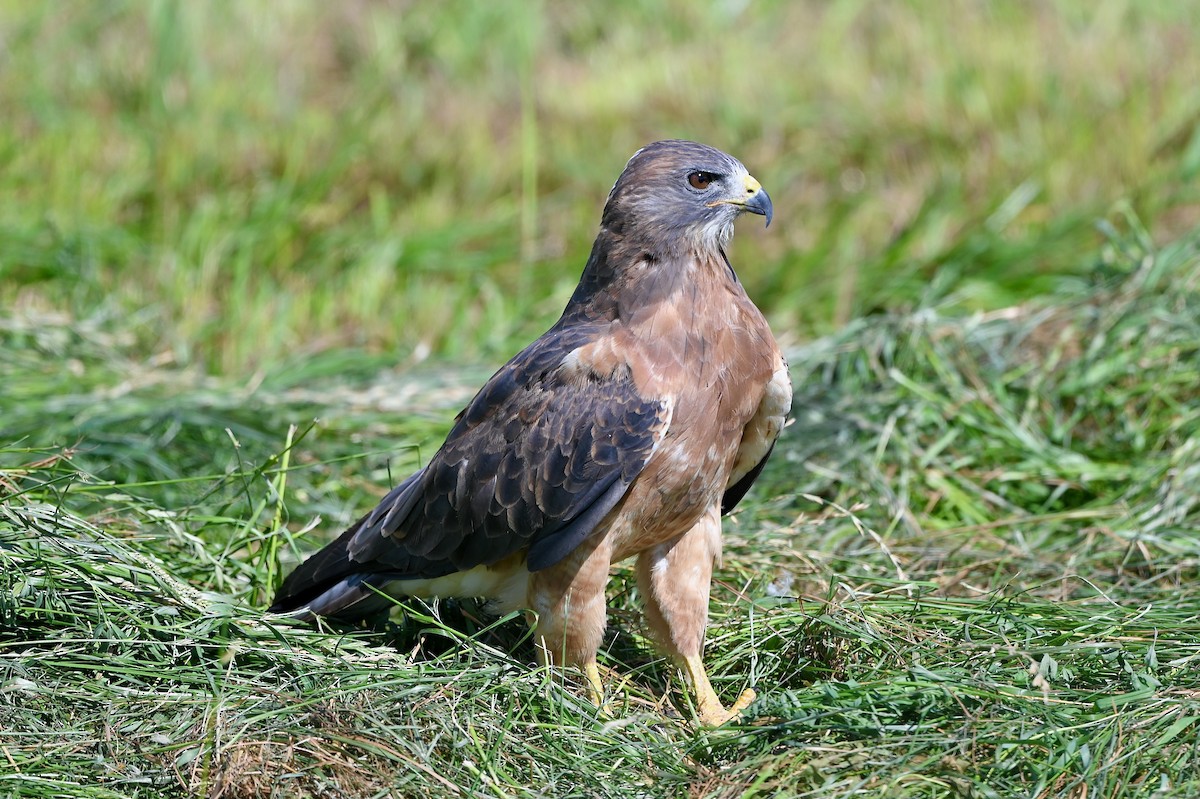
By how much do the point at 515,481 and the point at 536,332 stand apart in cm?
340

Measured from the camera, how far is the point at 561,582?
396 cm

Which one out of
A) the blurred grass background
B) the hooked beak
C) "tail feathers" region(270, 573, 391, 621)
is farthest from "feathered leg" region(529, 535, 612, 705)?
the blurred grass background

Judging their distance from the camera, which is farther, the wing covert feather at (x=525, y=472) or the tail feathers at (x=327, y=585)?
the tail feathers at (x=327, y=585)

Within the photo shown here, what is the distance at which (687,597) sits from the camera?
4066 millimetres

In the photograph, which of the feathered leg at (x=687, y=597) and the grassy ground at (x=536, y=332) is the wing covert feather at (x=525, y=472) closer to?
the grassy ground at (x=536, y=332)

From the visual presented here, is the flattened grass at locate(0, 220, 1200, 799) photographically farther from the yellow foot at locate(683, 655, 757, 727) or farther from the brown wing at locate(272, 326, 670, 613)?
the brown wing at locate(272, 326, 670, 613)

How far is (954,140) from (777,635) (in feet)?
18.8

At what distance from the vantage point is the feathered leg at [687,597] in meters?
4.03

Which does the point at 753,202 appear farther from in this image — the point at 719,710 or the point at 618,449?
the point at 719,710

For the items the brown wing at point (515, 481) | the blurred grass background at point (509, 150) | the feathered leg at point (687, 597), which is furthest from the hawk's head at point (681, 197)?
the blurred grass background at point (509, 150)

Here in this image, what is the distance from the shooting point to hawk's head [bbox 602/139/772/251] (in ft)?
13.1

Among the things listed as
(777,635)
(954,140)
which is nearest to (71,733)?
(777,635)

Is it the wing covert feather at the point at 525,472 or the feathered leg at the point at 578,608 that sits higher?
the wing covert feather at the point at 525,472

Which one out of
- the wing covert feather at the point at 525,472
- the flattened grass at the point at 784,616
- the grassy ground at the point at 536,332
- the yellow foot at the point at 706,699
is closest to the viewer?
the flattened grass at the point at 784,616
